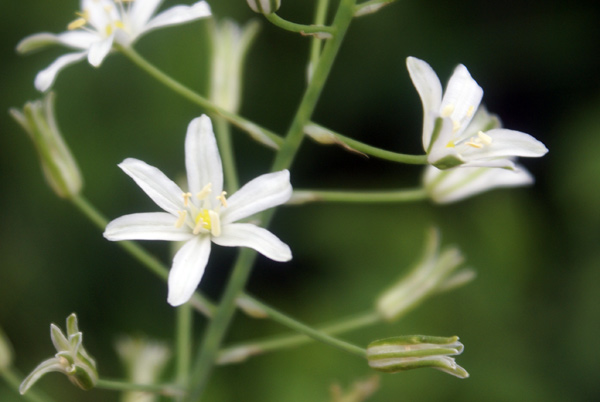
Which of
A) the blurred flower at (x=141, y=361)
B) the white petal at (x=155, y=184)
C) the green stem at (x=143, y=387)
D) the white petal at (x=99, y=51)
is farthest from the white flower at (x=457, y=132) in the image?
the blurred flower at (x=141, y=361)

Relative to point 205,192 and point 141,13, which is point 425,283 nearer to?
point 205,192

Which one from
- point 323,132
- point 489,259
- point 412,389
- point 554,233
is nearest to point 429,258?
point 323,132

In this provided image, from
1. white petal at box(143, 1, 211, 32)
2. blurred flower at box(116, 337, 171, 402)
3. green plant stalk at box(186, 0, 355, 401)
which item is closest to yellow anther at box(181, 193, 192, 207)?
green plant stalk at box(186, 0, 355, 401)

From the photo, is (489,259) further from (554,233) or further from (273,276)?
(273,276)

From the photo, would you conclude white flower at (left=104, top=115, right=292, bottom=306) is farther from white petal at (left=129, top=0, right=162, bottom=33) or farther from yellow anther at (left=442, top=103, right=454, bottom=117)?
white petal at (left=129, top=0, right=162, bottom=33)

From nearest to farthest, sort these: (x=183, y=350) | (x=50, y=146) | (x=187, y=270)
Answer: (x=187, y=270)
(x=50, y=146)
(x=183, y=350)

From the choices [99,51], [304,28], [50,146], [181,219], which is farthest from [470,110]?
[50,146]

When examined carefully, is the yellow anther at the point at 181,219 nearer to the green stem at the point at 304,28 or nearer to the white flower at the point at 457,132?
Result: the green stem at the point at 304,28
